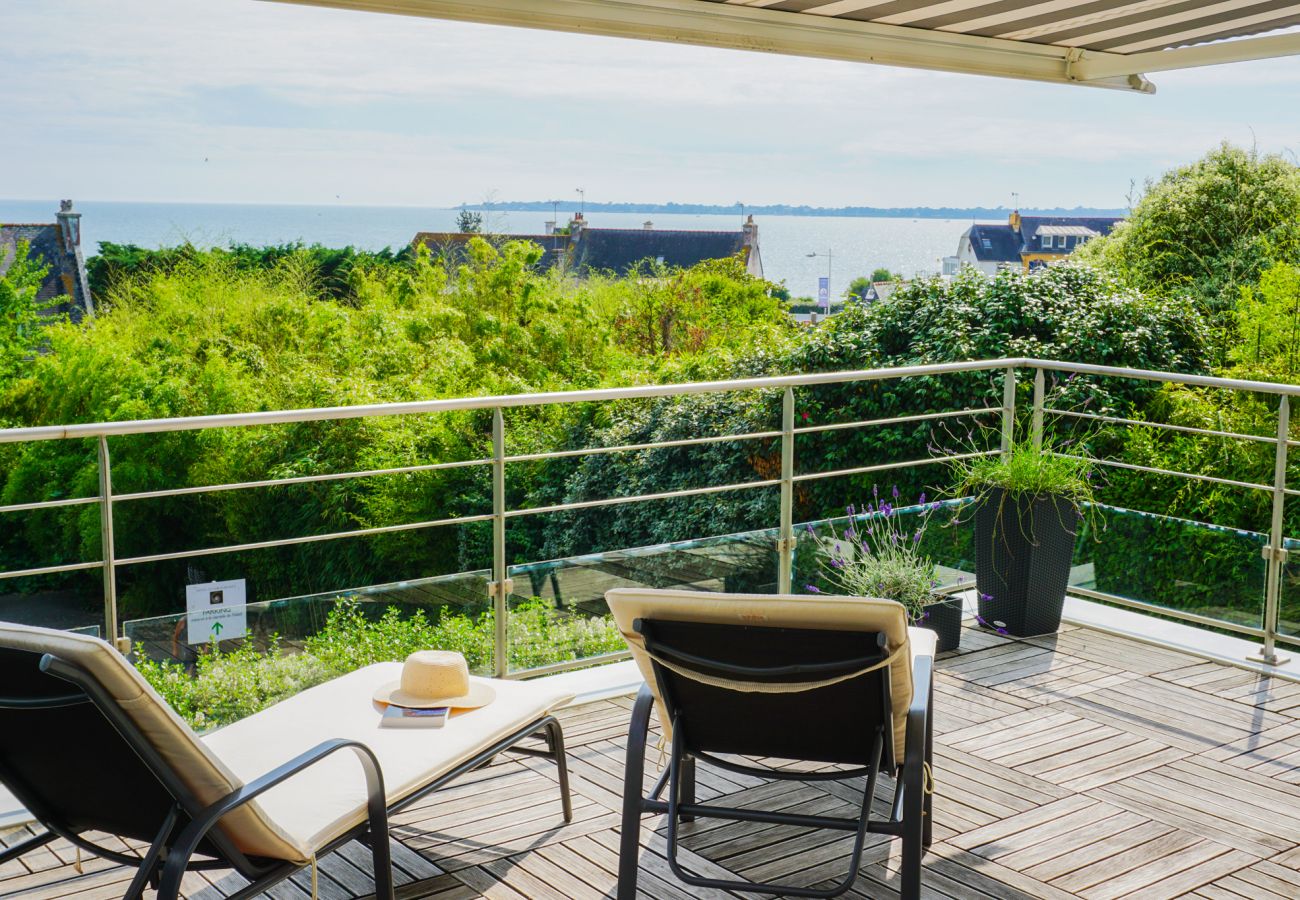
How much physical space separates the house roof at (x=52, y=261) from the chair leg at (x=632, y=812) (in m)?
27.2

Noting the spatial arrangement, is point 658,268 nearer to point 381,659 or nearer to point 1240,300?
point 1240,300

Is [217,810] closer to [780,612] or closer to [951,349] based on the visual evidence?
[780,612]

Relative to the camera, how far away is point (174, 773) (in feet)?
7.32

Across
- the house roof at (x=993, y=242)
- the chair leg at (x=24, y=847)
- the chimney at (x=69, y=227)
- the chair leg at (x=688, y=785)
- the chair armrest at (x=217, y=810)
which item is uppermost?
the house roof at (x=993, y=242)

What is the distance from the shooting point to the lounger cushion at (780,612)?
251 cm

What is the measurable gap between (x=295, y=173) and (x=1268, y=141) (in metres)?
32.7

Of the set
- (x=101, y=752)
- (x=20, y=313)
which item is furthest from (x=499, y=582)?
(x=20, y=313)

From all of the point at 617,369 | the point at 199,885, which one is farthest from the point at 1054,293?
the point at 617,369

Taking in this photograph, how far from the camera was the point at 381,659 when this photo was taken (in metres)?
4.38

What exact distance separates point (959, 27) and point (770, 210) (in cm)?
4012

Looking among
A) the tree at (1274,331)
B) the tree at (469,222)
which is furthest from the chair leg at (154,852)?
the tree at (469,222)

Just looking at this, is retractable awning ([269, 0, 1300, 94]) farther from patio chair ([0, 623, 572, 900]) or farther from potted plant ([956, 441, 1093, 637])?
patio chair ([0, 623, 572, 900])

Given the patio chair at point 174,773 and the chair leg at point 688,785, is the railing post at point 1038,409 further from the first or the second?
the patio chair at point 174,773

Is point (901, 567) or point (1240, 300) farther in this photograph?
point (1240, 300)
